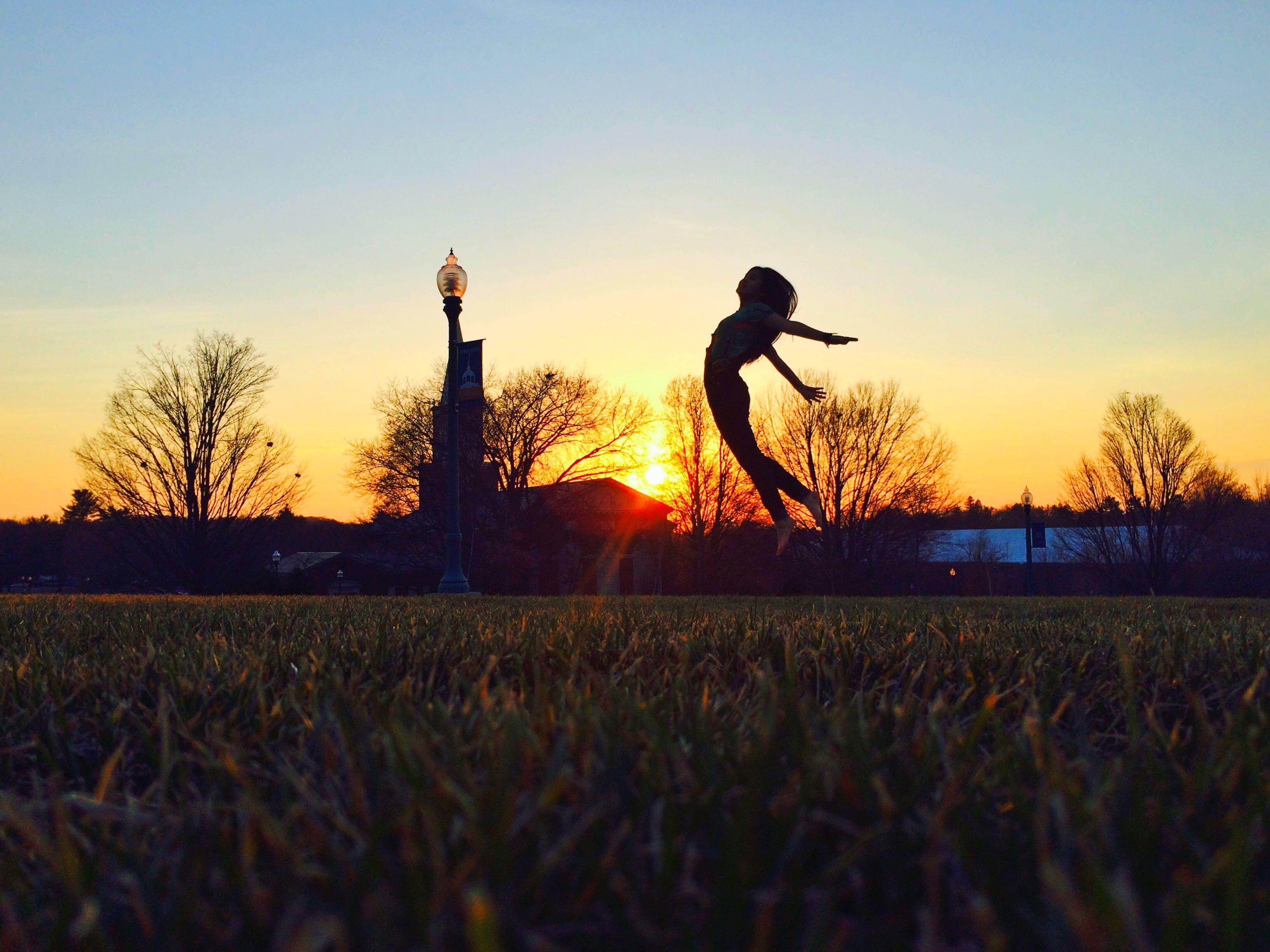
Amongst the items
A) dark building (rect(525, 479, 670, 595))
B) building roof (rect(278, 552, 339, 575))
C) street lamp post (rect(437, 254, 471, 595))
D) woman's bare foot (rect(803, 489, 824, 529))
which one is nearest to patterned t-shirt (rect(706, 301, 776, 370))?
woman's bare foot (rect(803, 489, 824, 529))

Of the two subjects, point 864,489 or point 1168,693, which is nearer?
point 1168,693

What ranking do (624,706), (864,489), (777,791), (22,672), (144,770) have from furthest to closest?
1. (864,489)
2. (22,672)
3. (144,770)
4. (624,706)
5. (777,791)

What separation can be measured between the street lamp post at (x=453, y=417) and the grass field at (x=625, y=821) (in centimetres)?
1363

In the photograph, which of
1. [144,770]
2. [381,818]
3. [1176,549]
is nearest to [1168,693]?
[381,818]

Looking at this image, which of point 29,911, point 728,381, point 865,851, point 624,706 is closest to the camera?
point 29,911

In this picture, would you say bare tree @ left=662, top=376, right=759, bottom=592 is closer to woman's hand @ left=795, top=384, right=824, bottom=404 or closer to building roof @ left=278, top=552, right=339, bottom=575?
building roof @ left=278, top=552, right=339, bottom=575

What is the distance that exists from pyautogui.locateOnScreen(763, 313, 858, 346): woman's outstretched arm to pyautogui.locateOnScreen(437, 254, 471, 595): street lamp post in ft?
33.5

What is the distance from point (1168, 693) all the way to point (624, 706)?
187 centimetres

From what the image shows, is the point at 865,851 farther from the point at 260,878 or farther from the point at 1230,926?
the point at 260,878

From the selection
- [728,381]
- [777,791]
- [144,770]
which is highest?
[728,381]

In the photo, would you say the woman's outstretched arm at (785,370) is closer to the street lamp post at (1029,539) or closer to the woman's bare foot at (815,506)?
the woman's bare foot at (815,506)

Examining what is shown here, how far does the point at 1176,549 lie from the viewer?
53719 mm

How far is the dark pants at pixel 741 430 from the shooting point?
6.38 m

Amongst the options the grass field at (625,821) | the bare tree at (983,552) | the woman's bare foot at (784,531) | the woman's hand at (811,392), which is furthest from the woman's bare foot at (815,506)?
the bare tree at (983,552)
